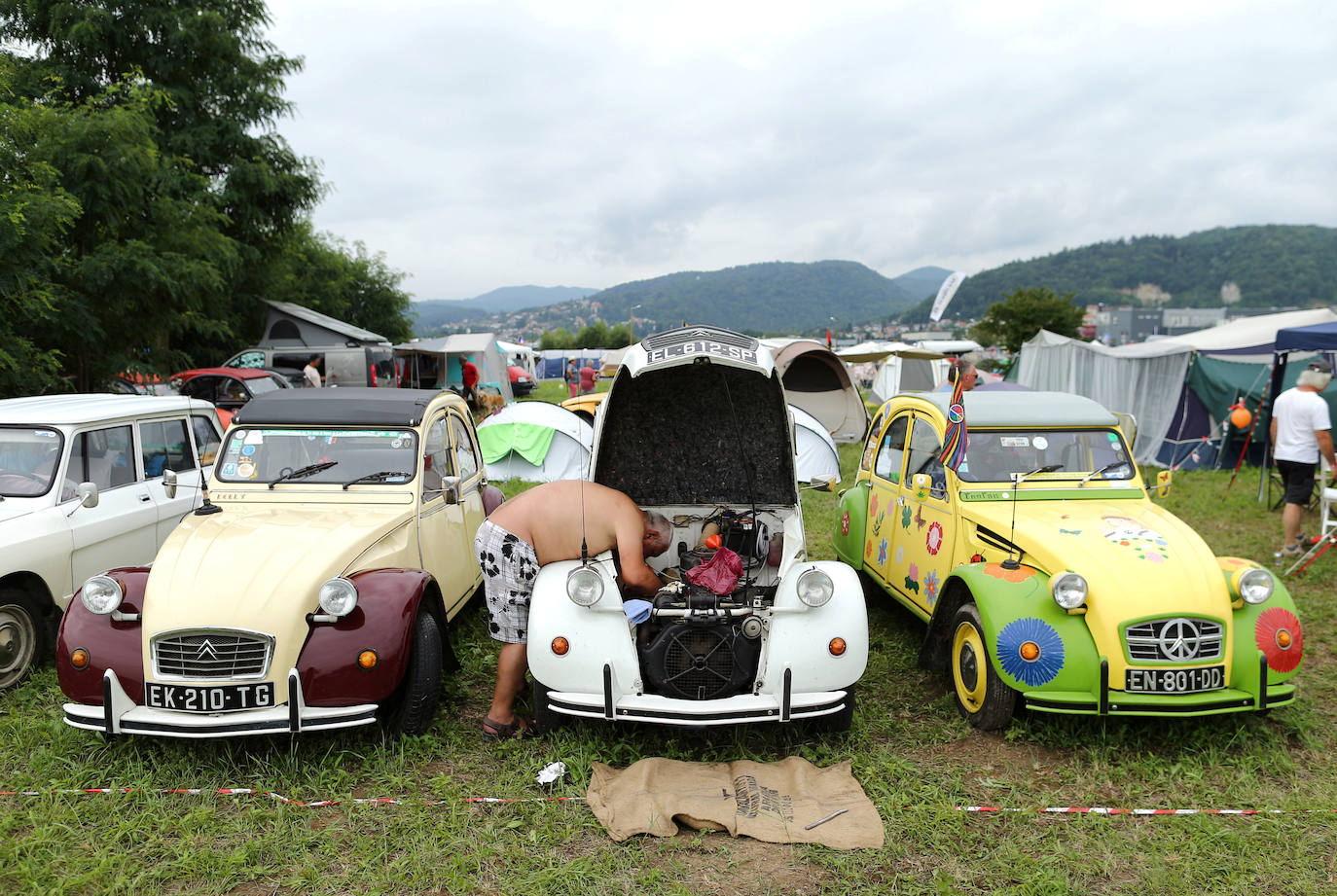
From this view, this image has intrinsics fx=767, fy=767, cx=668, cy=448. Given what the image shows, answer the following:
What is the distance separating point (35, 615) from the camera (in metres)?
5.00

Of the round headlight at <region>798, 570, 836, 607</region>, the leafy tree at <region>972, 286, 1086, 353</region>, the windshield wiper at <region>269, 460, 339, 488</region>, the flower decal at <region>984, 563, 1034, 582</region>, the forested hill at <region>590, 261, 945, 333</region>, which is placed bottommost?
the flower decal at <region>984, 563, 1034, 582</region>

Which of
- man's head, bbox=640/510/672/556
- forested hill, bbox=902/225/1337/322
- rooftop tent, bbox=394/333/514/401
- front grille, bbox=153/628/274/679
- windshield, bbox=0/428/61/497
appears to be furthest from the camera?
forested hill, bbox=902/225/1337/322

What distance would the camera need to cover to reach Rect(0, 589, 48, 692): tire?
15.8ft

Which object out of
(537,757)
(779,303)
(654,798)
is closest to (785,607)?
(654,798)

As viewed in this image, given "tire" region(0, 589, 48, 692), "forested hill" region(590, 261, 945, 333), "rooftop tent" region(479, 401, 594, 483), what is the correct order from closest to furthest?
"tire" region(0, 589, 48, 692)
"rooftop tent" region(479, 401, 594, 483)
"forested hill" region(590, 261, 945, 333)

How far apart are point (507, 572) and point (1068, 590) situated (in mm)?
3091

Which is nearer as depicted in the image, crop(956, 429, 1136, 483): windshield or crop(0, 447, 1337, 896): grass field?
crop(0, 447, 1337, 896): grass field

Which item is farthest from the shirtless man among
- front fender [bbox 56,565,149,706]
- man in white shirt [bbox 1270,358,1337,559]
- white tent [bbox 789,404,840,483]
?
white tent [bbox 789,404,840,483]

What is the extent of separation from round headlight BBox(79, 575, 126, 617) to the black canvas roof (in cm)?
167

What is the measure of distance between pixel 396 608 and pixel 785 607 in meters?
2.09

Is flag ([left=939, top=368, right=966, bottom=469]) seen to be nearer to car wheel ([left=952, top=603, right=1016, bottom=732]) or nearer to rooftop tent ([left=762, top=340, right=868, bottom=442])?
car wheel ([left=952, top=603, right=1016, bottom=732])

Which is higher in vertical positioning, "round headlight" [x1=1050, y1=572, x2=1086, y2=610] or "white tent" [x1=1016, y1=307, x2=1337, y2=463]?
"white tent" [x1=1016, y1=307, x2=1337, y2=463]

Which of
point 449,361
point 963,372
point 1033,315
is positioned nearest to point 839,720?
point 963,372

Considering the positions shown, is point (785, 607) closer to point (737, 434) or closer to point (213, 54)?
point (737, 434)
